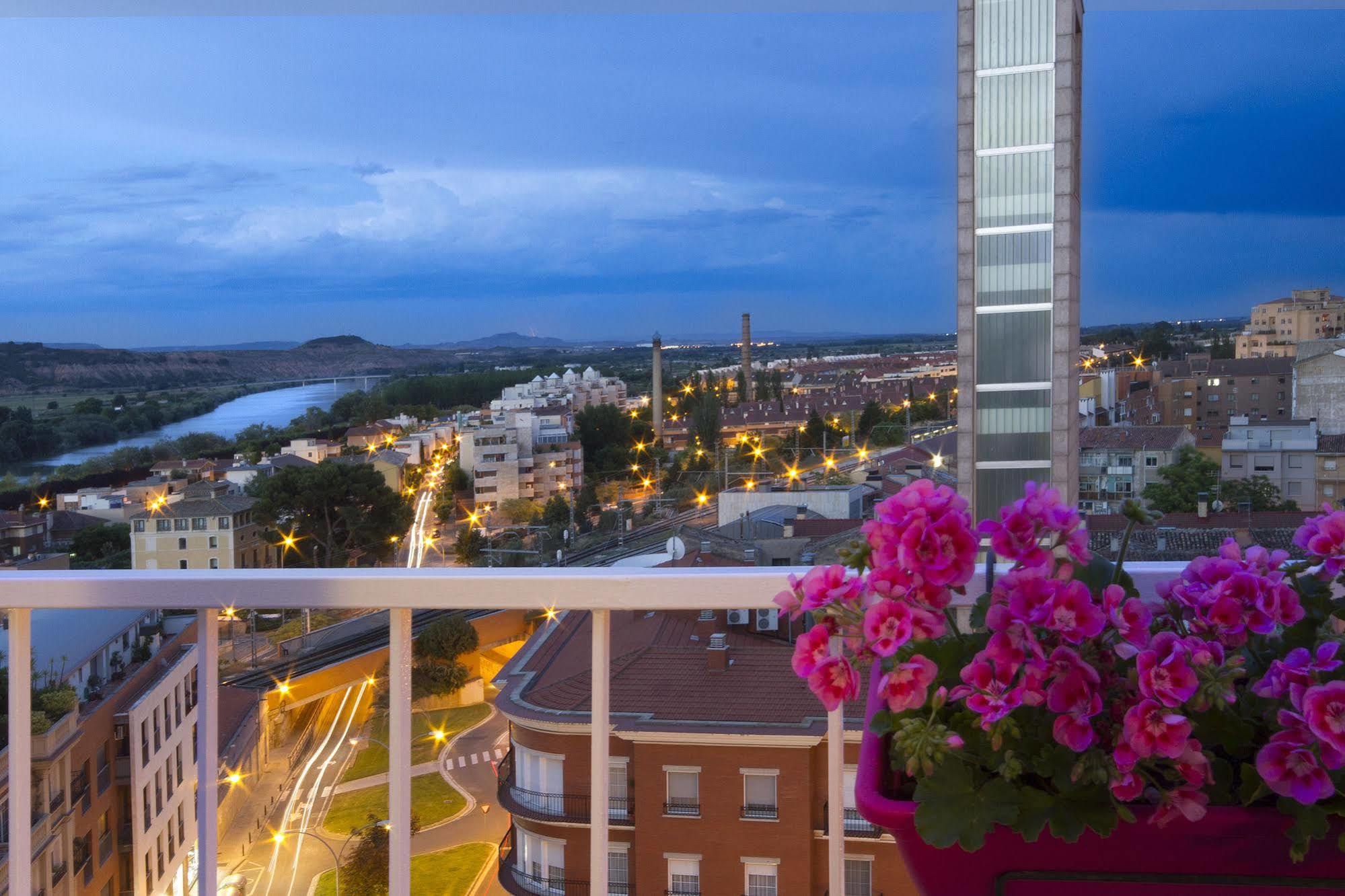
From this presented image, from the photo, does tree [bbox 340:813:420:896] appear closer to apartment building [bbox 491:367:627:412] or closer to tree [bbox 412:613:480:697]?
tree [bbox 412:613:480:697]

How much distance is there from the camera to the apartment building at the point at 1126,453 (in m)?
8.76

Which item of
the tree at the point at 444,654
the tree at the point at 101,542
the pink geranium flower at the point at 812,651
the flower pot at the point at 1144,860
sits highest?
the pink geranium flower at the point at 812,651

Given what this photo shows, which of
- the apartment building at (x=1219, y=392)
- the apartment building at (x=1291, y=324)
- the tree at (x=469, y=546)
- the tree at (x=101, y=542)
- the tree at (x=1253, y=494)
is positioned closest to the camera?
the tree at (x=1253, y=494)

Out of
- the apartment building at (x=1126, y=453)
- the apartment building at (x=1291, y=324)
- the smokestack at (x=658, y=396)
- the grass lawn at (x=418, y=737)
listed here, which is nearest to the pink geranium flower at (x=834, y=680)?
the grass lawn at (x=418, y=737)

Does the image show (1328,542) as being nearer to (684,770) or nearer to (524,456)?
(684,770)

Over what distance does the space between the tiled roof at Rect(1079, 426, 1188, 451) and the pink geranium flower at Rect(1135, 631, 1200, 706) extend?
939 cm

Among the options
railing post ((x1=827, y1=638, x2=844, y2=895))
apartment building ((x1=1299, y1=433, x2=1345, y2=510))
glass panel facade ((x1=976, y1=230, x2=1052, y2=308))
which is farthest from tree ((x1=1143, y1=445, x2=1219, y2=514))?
railing post ((x1=827, y1=638, x2=844, y2=895))

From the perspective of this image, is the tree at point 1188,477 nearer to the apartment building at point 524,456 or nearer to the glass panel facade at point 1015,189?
the glass panel facade at point 1015,189

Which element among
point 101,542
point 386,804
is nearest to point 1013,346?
point 101,542

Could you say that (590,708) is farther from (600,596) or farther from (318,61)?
(318,61)

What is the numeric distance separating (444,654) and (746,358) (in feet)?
37.8

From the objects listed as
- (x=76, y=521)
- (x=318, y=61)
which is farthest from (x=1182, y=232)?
(x=76, y=521)

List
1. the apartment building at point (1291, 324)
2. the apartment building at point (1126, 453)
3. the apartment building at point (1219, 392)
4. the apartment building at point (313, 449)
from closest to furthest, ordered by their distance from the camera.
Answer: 1. the apartment building at point (1291, 324)
2. the apartment building at point (1126, 453)
3. the apartment building at point (1219, 392)
4. the apartment building at point (313, 449)

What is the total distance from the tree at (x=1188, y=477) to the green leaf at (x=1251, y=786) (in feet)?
22.0
